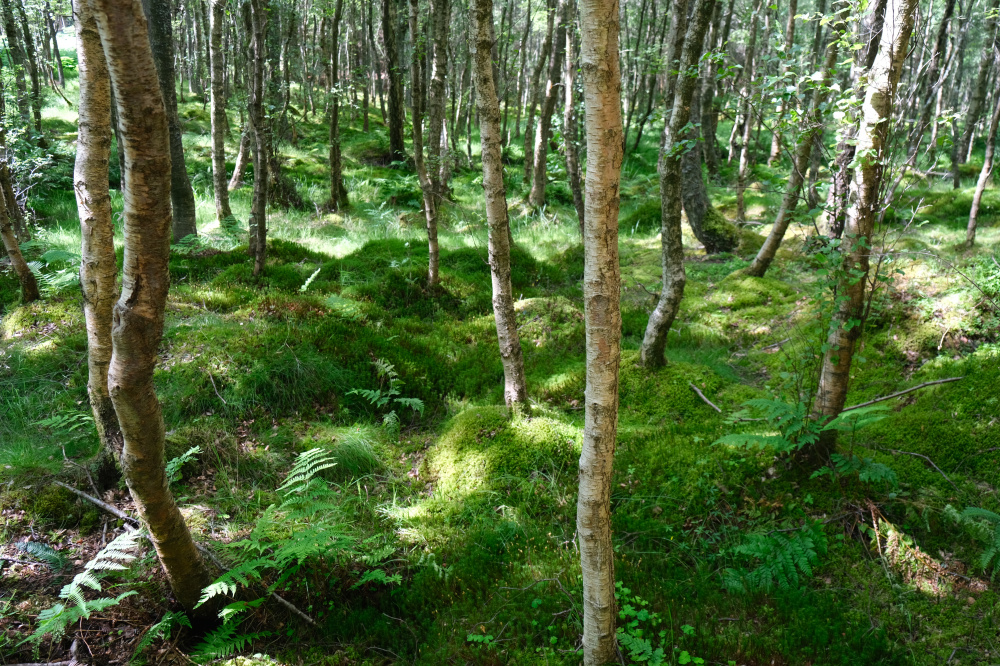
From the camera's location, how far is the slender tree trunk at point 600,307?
220 cm

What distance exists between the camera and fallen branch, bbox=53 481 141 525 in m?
4.02

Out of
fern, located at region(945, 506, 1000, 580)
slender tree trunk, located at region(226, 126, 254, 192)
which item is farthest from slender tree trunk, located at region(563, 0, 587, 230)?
slender tree trunk, located at region(226, 126, 254, 192)

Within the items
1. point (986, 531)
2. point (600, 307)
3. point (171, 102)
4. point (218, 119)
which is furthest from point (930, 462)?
point (218, 119)

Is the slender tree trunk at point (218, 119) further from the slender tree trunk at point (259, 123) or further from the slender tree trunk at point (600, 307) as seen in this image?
the slender tree trunk at point (600, 307)

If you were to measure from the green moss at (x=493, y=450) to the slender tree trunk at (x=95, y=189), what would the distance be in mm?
2716

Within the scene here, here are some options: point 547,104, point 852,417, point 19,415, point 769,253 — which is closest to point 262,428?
point 19,415

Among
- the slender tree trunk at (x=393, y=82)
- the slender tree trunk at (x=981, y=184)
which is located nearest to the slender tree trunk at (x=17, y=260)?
the slender tree trunk at (x=393, y=82)

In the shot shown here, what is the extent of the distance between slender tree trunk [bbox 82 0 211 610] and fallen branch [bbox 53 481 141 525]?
3.61ft

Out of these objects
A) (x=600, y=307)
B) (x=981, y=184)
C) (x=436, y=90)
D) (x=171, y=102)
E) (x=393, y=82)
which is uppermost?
(x=393, y=82)

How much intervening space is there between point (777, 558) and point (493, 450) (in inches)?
93.6

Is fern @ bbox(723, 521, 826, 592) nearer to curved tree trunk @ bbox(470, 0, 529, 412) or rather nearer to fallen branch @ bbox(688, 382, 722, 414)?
fallen branch @ bbox(688, 382, 722, 414)

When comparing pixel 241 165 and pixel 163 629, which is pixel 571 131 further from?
pixel 163 629

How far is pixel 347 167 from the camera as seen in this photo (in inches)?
650

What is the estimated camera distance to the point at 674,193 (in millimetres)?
5398
